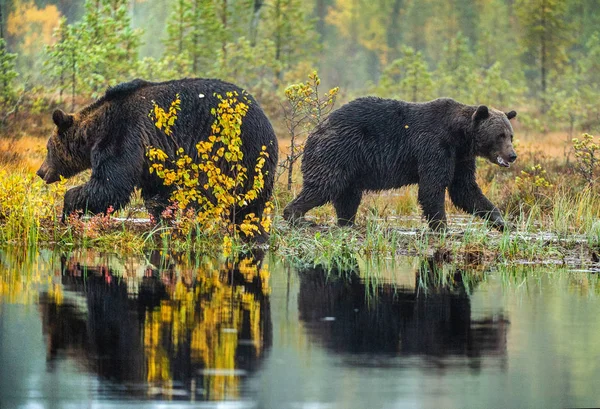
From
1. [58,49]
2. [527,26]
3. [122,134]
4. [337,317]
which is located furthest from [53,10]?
[337,317]

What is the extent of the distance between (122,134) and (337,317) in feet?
13.0

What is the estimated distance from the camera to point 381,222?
1251cm

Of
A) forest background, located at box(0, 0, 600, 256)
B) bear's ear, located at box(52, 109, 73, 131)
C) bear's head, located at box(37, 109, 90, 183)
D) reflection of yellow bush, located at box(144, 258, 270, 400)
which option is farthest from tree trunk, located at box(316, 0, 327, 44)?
reflection of yellow bush, located at box(144, 258, 270, 400)

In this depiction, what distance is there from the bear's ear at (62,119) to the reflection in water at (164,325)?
6.49 feet

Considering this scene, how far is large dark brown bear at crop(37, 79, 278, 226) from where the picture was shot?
10.3 metres

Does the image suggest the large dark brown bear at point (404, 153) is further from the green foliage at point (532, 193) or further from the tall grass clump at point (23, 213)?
the tall grass clump at point (23, 213)

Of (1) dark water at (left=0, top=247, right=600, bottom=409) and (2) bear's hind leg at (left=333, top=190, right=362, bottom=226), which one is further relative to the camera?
(2) bear's hind leg at (left=333, top=190, right=362, bottom=226)

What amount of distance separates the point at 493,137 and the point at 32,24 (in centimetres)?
3083

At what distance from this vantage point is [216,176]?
1025cm

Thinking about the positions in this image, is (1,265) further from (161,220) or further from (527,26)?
(527,26)

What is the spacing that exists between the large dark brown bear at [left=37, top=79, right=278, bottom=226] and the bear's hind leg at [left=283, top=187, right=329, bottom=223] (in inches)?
51.7

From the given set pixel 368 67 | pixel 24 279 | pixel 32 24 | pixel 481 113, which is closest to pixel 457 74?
pixel 32 24

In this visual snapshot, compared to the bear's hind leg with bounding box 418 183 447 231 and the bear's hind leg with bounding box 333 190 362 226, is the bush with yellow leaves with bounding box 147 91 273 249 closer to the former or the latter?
the bear's hind leg with bounding box 333 190 362 226

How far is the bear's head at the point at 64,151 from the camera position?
429 inches
